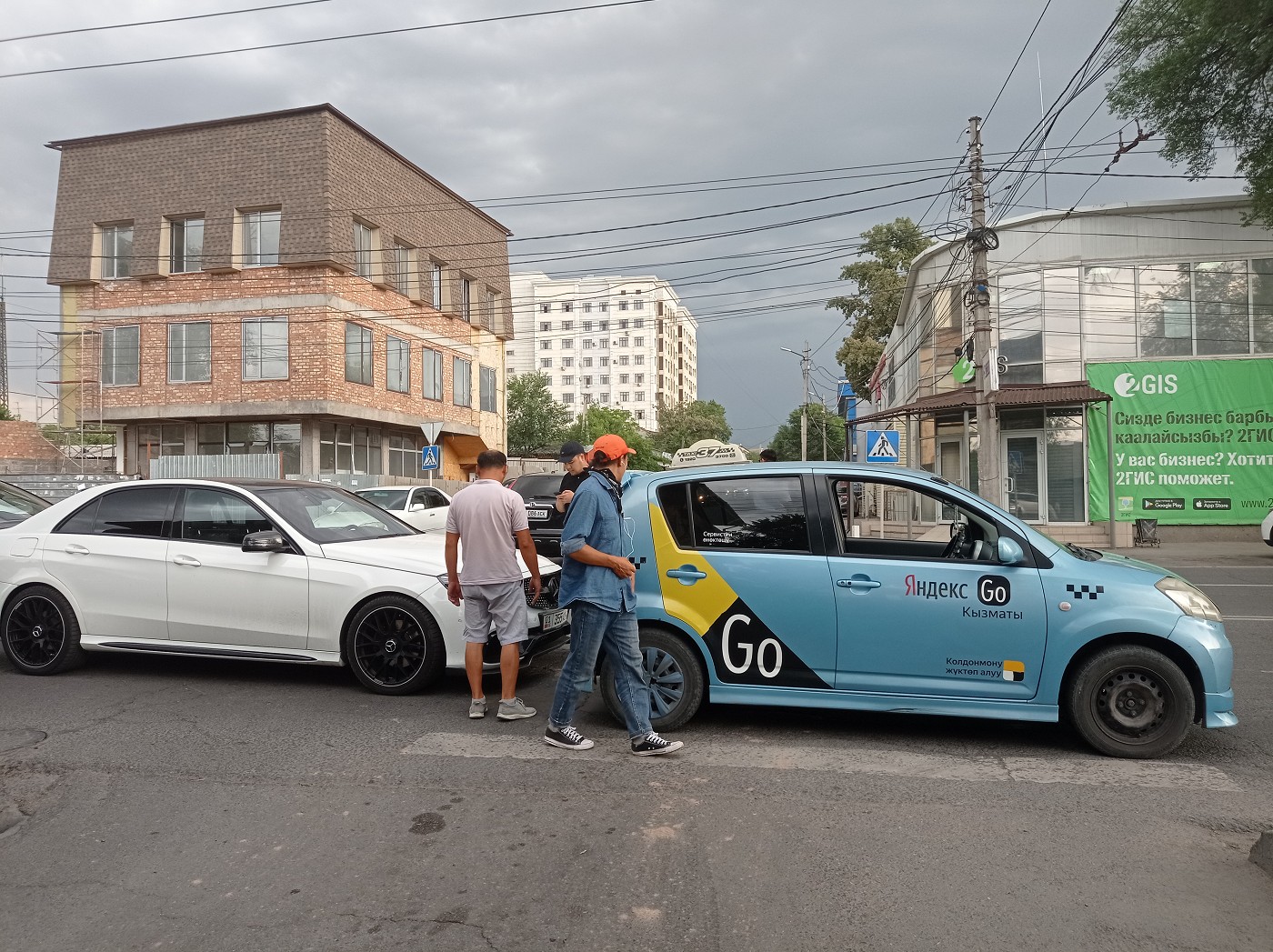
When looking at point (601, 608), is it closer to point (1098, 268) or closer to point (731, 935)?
point (731, 935)

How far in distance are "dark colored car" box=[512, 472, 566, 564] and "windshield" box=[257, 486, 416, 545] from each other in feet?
12.4

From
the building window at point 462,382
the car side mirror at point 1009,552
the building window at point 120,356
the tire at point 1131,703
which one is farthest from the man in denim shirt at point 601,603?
the building window at point 462,382

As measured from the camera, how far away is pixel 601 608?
4.98 m

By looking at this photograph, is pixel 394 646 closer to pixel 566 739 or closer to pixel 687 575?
pixel 566 739

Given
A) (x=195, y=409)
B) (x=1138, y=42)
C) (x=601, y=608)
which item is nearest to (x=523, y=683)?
(x=601, y=608)

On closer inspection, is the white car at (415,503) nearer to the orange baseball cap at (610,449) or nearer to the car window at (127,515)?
the car window at (127,515)

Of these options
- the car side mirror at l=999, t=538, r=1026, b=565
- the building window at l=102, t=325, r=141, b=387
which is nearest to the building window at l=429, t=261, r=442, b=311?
the building window at l=102, t=325, r=141, b=387

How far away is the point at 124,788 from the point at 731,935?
10.8 ft

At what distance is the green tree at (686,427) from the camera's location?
89.8 m

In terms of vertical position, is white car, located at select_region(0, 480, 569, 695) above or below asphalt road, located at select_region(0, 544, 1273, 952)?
above

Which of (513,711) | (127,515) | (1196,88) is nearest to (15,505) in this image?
(127,515)

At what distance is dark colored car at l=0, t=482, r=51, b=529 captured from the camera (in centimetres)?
980

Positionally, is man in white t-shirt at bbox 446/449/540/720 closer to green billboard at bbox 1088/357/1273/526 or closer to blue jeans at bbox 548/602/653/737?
blue jeans at bbox 548/602/653/737

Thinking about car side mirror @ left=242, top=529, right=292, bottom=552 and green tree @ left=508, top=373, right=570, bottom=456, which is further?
green tree @ left=508, top=373, right=570, bottom=456
